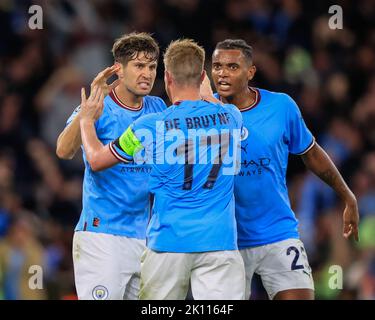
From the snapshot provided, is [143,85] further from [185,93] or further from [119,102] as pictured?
[185,93]

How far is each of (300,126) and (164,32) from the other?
572 centimetres

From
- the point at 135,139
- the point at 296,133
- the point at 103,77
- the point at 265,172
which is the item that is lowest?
the point at 265,172

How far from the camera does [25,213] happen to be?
11789 millimetres

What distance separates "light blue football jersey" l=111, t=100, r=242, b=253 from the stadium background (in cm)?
361

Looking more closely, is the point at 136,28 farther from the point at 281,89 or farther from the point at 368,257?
the point at 368,257

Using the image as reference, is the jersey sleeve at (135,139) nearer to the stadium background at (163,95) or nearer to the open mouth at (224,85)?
the open mouth at (224,85)

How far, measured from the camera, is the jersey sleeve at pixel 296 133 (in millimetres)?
7977

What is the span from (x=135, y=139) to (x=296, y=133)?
4.60 ft

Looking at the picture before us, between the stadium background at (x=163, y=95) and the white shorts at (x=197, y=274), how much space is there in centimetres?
346

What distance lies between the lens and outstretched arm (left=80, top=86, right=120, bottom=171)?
7234 millimetres

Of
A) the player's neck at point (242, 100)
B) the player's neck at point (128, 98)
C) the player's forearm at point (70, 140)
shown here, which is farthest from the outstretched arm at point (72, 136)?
the player's neck at point (242, 100)

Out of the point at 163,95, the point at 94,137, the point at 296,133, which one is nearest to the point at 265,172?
the point at 296,133

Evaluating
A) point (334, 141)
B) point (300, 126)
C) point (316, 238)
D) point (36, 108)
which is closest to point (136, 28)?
point (36, 108)

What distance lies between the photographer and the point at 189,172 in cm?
707
